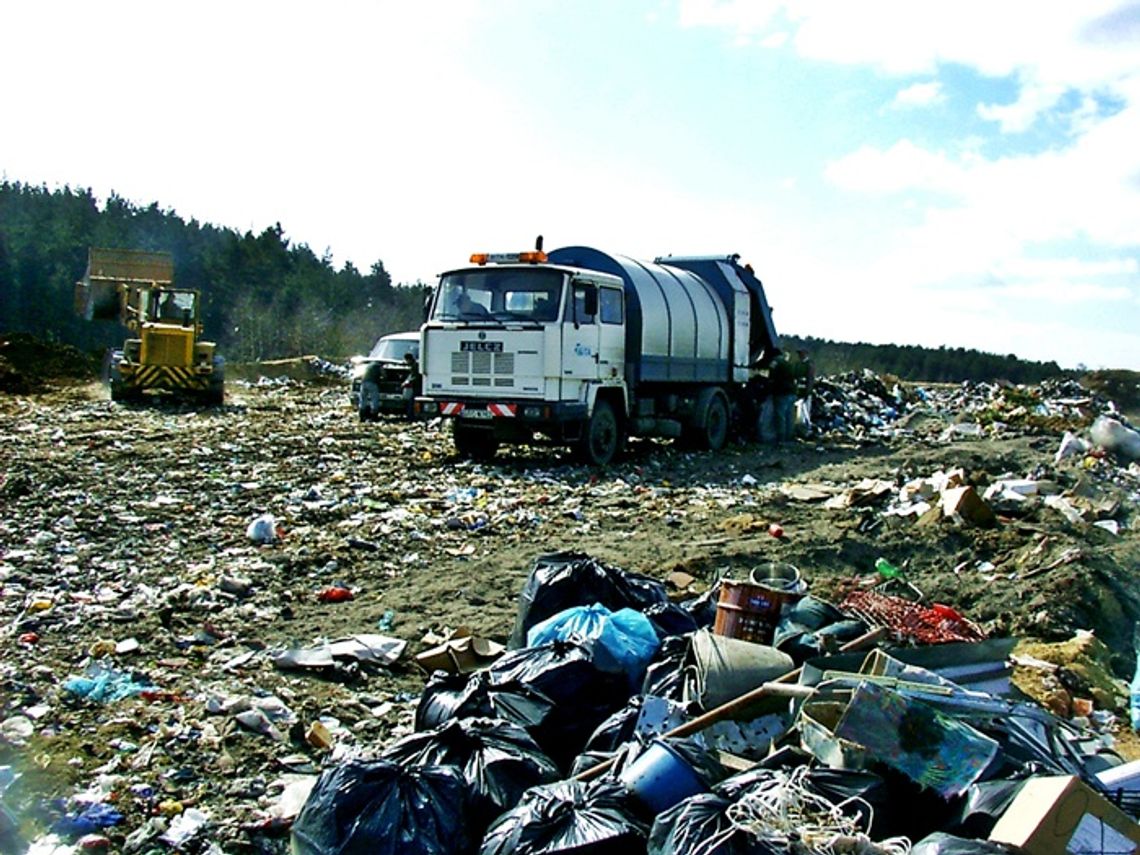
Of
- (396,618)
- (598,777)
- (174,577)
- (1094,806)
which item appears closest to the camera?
(1094,806)

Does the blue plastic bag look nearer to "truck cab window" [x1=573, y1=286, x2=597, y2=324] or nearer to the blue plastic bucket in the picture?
the blue plastic bucket

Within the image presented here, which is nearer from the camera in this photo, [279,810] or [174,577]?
[279,810]

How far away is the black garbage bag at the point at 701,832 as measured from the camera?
2.37m

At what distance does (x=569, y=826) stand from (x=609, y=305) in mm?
10302

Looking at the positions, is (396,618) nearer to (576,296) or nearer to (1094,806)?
(1094,806)

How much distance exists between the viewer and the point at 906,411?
79.2 feet

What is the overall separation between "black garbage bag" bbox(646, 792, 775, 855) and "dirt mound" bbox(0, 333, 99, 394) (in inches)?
925

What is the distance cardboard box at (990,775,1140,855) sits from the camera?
2.41 m

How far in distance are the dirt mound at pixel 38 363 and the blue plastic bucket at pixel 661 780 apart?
23.2 meters

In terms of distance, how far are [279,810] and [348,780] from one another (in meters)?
0.73

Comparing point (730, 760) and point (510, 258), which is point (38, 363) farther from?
point (730, 760)

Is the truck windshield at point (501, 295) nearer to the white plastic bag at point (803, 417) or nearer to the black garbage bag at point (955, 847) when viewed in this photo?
the white plastic bag at point (803, 417)

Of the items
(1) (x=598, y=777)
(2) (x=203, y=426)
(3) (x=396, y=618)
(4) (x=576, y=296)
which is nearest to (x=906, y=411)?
(4) (x=576, y=296)

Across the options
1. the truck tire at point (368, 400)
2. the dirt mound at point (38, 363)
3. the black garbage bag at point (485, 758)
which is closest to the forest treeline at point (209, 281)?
the dirt mound at point (38, 363)
